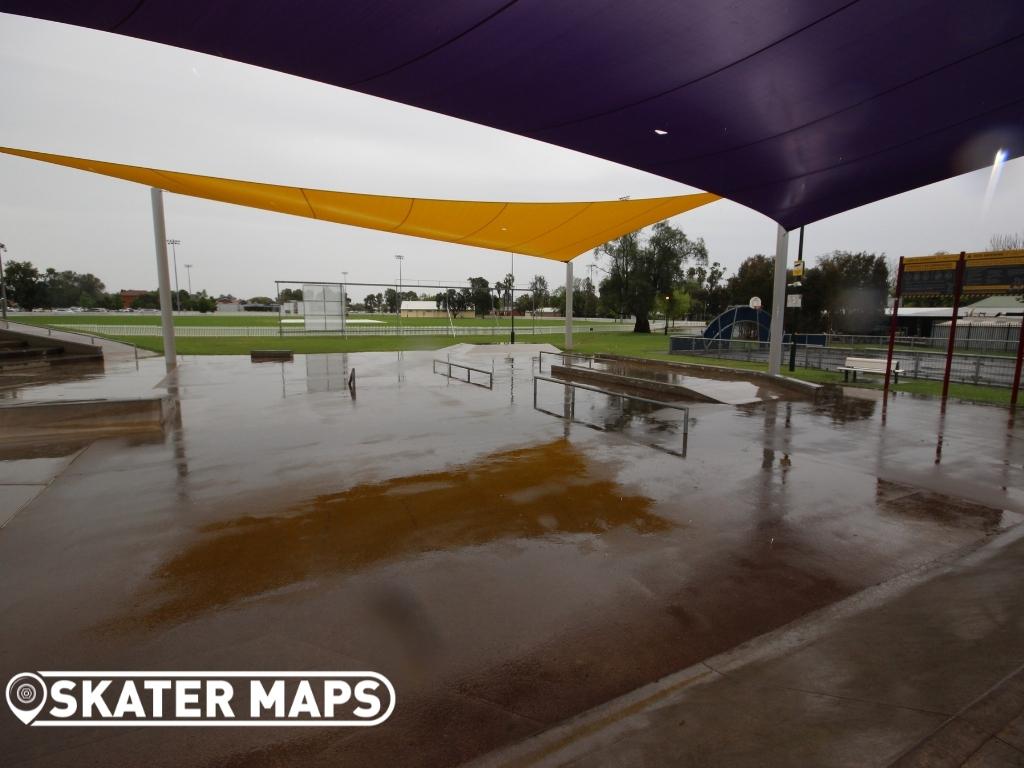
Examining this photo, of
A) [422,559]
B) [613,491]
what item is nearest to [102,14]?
[422,559]

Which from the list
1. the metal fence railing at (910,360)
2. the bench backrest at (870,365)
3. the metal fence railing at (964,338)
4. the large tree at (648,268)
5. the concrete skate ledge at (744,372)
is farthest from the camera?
the large tree at (648,268)

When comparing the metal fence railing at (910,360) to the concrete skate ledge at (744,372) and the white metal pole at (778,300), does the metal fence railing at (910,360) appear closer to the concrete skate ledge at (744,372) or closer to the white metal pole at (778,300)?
the white metal pole at (778,300)

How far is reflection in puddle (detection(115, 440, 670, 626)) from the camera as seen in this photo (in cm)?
372

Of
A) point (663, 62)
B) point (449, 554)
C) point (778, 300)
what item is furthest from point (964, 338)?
point (449, 554)

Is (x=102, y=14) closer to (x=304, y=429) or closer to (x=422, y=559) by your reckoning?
(x=422, y=559)

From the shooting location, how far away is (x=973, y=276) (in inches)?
1612

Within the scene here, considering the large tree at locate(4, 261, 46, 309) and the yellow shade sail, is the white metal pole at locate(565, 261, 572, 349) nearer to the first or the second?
the yellow shade sail

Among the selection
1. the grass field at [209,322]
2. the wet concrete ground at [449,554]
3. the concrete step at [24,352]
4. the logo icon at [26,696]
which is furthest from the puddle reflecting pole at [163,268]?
the grass field at [209,322]

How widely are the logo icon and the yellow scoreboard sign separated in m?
27.5

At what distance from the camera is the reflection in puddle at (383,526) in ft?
12.2

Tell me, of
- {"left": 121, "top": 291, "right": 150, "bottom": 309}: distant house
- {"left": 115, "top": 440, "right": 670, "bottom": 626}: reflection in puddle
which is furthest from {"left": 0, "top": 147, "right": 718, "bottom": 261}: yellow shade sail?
{"left": 121, "top": 291, "right": 150, "bottom": 309}: distant house

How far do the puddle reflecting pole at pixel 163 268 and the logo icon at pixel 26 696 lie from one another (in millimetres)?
14223

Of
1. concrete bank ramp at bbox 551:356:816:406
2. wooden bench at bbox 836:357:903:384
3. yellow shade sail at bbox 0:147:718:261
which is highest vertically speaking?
yellow shade sail at bbox 0:147:718:261

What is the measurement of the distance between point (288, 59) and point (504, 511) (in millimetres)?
4661
